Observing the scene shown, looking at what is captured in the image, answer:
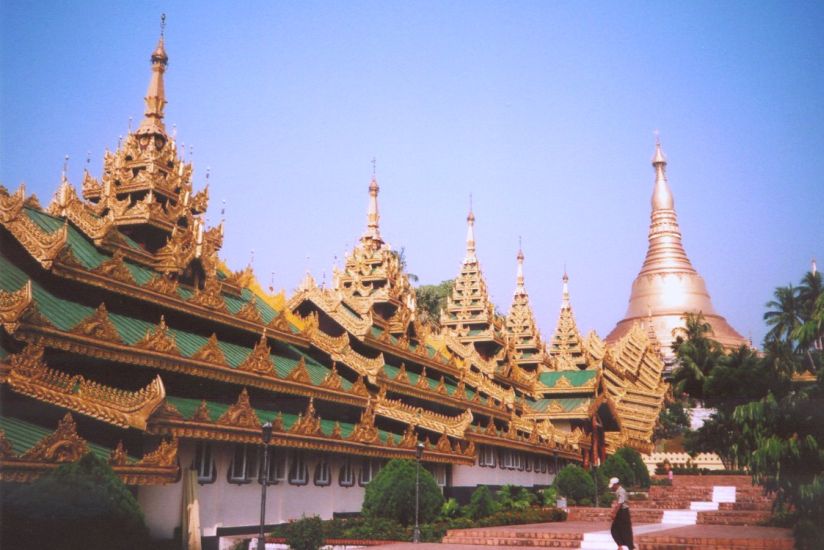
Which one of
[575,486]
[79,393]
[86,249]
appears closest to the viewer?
[79,393]

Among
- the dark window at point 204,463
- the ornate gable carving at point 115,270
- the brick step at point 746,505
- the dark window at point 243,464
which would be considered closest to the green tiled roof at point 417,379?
the dark window at point 243,464

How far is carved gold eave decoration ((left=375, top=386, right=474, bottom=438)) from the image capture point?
3138 cm

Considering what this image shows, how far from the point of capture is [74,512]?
1418 cm

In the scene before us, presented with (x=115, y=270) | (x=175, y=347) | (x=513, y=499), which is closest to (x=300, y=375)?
(x=175, y=347)

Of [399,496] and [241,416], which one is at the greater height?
[241,416]

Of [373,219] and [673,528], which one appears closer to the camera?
[673,528]

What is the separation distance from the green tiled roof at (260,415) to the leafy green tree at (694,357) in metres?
9.98

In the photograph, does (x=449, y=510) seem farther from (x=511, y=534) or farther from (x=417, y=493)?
(x=417, y=493)

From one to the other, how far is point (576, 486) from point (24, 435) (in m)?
27.3

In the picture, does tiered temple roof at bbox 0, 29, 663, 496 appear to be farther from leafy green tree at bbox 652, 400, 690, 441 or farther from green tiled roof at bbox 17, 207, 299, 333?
leafy green tree at bbox 652, 400, 690, 441

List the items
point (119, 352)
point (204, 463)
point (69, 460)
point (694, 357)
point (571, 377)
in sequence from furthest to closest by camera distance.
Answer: point (694, 357) → point (571, 377) → point (204, 463) → point (119, 352) → point (69, 460)

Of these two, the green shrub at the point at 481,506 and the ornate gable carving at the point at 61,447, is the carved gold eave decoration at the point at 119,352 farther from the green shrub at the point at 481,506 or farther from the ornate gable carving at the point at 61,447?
the green shrub at the point at 481,506

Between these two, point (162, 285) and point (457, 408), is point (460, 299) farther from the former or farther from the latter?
point (162, 285)

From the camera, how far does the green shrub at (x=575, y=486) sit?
126 feet
